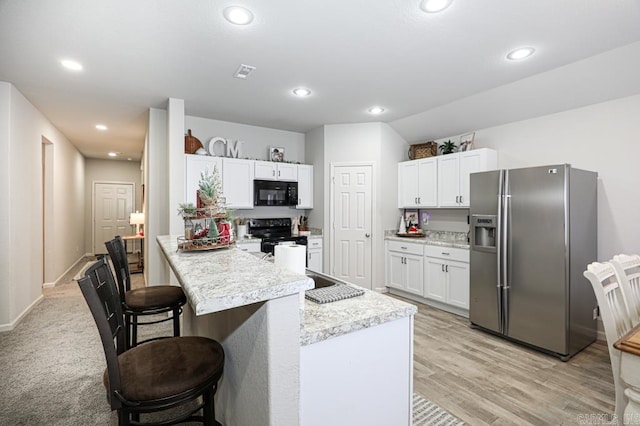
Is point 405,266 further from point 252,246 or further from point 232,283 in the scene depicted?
point 232,283

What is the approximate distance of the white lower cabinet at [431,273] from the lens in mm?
3764

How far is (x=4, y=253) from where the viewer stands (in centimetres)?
330

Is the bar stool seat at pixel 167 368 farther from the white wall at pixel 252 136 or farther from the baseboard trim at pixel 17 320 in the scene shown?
the white wall at pixel 252 136

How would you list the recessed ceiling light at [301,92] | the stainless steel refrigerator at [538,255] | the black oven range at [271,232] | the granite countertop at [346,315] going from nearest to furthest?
the granite countertop at [346,315], the stainless steel refrigerator at [538,255], the recessed ceiling light at [301,92], the black oven range at [271,232]

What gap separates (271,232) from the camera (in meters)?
4.96

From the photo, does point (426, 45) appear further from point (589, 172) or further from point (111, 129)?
point (111, 129)

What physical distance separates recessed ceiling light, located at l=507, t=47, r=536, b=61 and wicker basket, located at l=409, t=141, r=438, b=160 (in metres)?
1.92

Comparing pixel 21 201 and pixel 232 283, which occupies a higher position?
pixel 21 201

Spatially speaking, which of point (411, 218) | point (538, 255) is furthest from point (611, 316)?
point (411, 218)

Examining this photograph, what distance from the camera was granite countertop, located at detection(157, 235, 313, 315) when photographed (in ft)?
2.95

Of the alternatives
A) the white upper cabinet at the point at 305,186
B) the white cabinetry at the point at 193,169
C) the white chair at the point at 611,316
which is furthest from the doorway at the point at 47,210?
the white chair at the point at 611,316

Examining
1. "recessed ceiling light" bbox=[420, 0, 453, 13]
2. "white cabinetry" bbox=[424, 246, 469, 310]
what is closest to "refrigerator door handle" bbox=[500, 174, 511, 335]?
"white cabinetry" bbox=[424, 246, 469, 310]

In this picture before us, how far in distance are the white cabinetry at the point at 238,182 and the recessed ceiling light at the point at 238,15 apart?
244cm

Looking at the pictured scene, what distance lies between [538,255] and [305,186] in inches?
130
